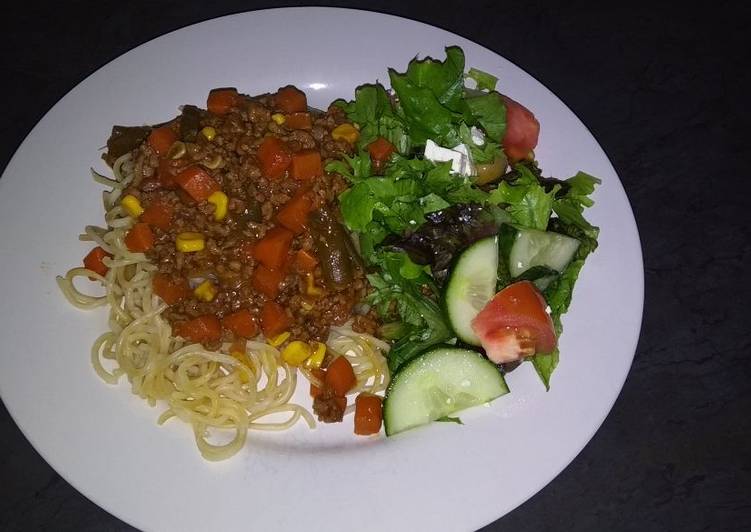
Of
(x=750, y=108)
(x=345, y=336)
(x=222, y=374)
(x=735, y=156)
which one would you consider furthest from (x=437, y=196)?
(x=750, y=108)

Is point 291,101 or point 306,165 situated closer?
point 306,165

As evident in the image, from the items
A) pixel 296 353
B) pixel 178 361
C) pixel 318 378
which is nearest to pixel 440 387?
pixel 318 378

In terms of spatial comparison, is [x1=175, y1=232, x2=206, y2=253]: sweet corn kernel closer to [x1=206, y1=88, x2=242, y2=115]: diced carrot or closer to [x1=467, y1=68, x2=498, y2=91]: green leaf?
[x1=206, y1=88, x2=242, y2=115]: diced carrot

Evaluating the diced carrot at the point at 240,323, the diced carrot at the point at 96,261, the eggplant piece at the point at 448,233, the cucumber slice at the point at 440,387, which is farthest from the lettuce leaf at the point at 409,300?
the diced carrot at the point at 96,261

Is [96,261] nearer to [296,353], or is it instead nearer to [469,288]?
[296,353]

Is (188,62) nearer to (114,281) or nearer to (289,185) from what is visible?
(289,185)

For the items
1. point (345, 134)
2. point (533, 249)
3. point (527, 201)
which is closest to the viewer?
point (533, 249)
